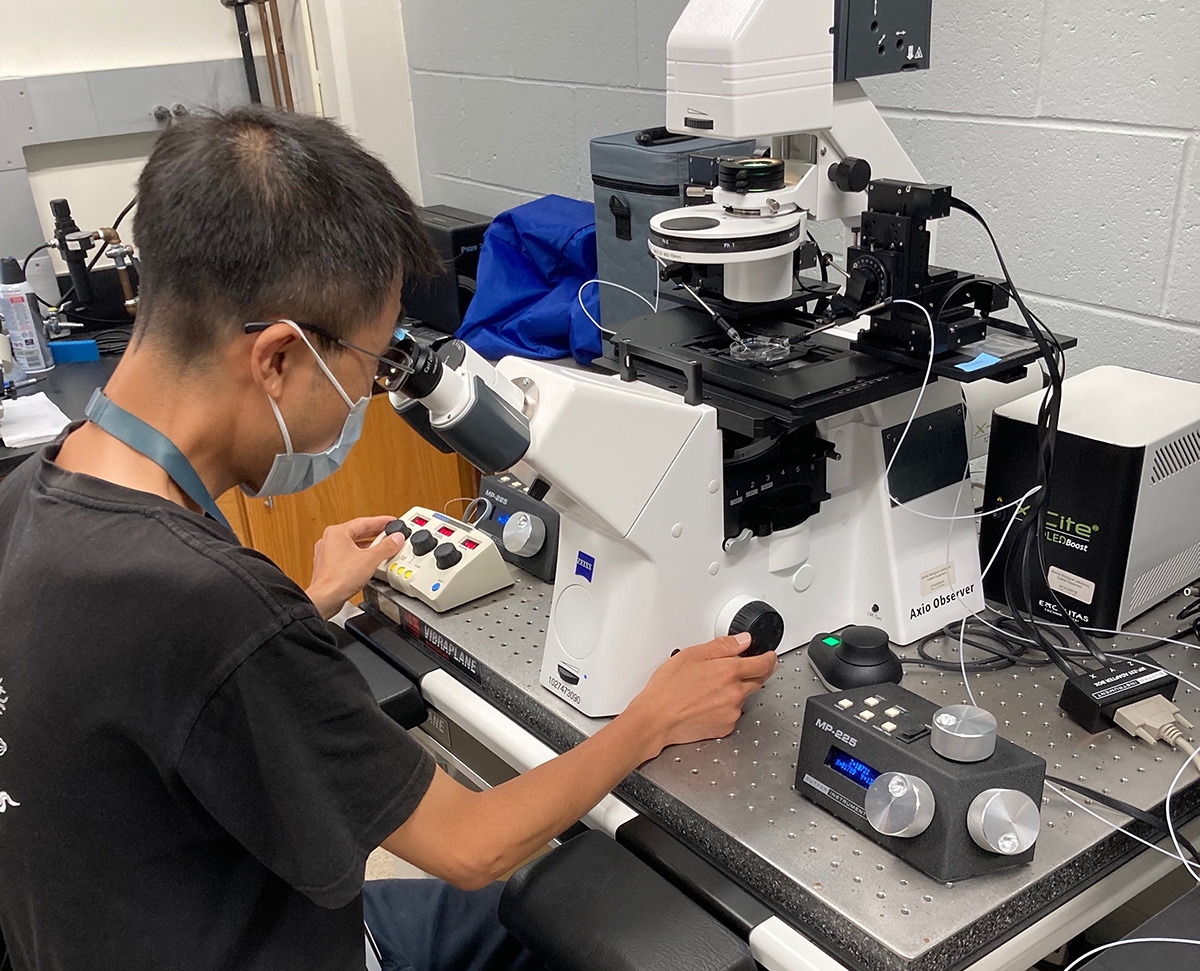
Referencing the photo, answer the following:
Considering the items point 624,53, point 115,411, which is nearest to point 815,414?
point 115,411

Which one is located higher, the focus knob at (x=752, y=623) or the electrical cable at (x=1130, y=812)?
the focus knob at (x=752, y=623)

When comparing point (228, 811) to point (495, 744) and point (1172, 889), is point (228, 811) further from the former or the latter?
point (1172, 889)

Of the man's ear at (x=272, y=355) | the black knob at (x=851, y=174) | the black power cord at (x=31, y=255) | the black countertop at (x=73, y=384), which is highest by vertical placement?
the black knob at (x=851, y=174)

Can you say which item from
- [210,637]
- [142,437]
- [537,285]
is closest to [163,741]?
[210,637]

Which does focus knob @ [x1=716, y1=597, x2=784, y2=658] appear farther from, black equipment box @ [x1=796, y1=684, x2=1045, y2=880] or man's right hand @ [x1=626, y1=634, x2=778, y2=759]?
black equipment box @ [x1=796, y1=684, x2=1045, y2=880]

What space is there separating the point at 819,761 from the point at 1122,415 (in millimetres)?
616

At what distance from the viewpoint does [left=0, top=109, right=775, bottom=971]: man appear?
797 mm

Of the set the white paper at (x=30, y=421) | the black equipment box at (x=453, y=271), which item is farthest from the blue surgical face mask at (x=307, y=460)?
the black equipment box at (x=453, y=271)

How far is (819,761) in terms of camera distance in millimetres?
1056

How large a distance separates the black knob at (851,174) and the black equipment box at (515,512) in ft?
1.83

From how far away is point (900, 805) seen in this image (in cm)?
96

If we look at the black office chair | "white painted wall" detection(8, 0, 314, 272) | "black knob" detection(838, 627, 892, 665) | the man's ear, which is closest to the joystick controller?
"black knob" detection(838, 627, 892, 665)

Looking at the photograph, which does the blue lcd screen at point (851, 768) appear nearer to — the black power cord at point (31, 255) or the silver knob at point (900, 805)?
the silver knob at point (900, 805)

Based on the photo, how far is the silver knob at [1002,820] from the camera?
0.93 meters
